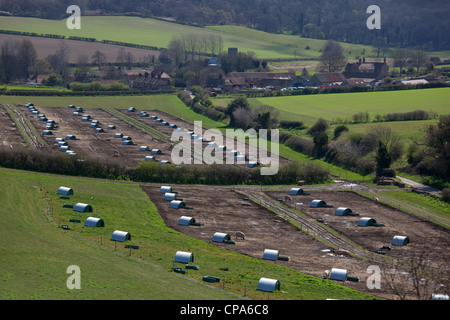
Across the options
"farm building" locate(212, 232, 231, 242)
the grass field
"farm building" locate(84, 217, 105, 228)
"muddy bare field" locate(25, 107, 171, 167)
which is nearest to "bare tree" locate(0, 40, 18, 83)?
"muddy bare field" locate(25, 107, 171, 167)

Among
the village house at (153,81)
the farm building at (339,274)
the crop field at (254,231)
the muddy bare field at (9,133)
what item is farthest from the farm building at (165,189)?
the village house at (153,81)

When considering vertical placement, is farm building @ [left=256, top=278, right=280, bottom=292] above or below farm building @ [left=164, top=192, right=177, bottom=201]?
above

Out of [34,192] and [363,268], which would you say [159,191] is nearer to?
[34,192]

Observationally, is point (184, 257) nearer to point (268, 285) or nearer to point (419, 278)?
point (268, 285)

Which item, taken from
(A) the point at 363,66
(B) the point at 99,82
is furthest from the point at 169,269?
(A) the point at 363,66

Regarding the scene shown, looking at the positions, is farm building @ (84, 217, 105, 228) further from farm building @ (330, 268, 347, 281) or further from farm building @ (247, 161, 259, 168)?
farm building @ (247, 161, 259, 168)

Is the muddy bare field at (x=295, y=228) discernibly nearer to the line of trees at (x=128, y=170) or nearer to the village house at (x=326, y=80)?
the line of trees at (x=128, y=170)
